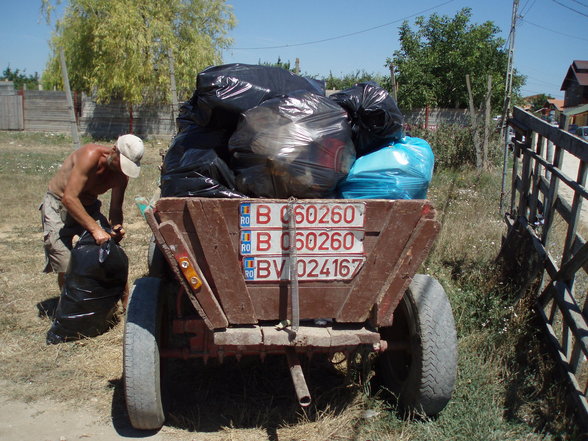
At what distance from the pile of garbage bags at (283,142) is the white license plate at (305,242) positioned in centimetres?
27

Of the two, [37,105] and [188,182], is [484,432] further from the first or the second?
[37,105]

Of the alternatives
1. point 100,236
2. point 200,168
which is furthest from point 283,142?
point 100,236

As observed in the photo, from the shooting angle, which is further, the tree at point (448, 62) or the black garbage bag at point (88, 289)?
the tree at point (448, 62)

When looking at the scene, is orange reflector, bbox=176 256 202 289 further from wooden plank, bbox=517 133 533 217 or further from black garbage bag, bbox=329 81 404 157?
wooden plank, bbox=517 133 533 217

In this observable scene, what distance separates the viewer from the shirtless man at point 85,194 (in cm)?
432

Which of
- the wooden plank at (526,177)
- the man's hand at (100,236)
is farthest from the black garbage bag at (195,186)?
the wooden plank at (526,177)

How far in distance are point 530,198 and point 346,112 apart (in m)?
2.39

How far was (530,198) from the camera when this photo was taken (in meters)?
5.00

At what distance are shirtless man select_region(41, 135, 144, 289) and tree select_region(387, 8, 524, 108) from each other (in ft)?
64.8

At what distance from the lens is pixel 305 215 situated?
2961 millimetres

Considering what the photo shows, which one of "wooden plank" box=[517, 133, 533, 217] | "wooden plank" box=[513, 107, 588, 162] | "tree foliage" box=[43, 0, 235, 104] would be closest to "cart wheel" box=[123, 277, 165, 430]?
"wooden plank" box=[513, 107, 588, 162]

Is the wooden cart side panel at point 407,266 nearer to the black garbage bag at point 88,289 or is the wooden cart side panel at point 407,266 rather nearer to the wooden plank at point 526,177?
the black garbage bag at point 88,289

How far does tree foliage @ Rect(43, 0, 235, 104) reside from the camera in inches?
883

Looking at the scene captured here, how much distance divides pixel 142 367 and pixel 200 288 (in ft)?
1.90
